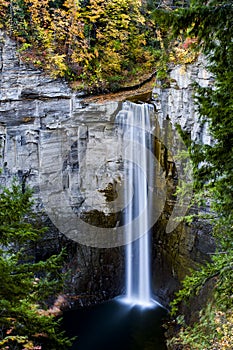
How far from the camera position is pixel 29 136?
1255 centimetres

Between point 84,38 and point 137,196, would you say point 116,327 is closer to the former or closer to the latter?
point 137,196

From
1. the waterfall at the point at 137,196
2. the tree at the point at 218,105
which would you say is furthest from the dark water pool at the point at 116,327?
the tree at the point at 218,105

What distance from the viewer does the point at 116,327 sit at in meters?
11.6

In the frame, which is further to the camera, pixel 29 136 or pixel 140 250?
pixel 140 250

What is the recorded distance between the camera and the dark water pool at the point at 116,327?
10703 mm

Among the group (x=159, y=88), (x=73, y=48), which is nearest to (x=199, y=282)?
(x=159, y=88)

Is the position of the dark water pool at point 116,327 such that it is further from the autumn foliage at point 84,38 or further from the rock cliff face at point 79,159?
the autumn foliage at point 84,38

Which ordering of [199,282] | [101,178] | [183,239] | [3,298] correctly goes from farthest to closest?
[101,178] → [183,239] → [3,298] → [199,282]

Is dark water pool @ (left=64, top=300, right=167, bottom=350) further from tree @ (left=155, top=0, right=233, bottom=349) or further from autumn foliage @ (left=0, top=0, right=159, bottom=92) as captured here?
autumn foliage @ (left=0, top=0, right=159, bottom=92)

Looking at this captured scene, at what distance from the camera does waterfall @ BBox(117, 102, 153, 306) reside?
12.8m

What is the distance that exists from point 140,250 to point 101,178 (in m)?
3.30

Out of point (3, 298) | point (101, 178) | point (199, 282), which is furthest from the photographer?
point (101, 178)

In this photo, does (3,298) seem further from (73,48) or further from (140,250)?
(73,48)

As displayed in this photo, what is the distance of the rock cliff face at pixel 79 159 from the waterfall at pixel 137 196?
354mm
